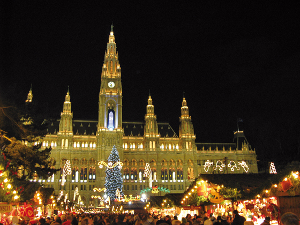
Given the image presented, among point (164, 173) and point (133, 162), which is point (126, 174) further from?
point (164, 173)

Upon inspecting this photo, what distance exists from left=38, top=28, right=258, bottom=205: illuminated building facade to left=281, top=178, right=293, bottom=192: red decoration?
59.1 m

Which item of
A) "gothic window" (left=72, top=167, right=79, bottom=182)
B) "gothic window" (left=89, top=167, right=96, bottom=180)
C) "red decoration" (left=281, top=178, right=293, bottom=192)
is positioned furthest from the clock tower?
"red decoration" (left=281, top=178, right=293, bottom=192)

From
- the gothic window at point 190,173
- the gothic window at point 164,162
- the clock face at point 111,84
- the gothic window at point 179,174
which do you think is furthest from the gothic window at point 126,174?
the clock face at point 111,84

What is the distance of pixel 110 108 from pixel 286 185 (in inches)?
2661

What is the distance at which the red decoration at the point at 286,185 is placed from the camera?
547 inches

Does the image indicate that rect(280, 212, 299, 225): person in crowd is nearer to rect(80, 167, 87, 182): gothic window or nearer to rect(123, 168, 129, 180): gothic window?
rect(80, 167, 87, 182): gothic window

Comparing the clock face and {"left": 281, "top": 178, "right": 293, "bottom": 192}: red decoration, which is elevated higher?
the clock face

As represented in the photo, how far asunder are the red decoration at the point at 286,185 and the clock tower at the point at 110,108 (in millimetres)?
62107

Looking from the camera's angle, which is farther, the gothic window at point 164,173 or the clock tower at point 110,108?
the gothic window at point 164,173

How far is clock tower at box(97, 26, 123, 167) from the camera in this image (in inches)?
2972

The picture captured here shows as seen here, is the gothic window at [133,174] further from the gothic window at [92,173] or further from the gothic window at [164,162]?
the gothic window at [92,173]

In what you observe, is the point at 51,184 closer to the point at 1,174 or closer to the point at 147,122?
the point at 147,122

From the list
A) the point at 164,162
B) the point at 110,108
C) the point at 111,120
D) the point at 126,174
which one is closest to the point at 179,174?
the point at 164,162

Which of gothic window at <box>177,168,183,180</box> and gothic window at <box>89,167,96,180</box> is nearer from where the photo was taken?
gothic window at <box>89,167,96,180</box>
